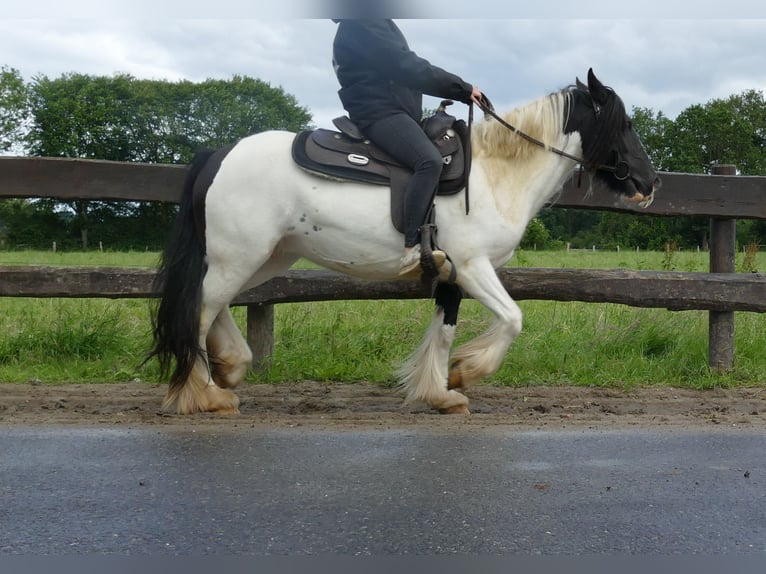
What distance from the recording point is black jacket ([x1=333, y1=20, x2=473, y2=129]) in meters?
5.25

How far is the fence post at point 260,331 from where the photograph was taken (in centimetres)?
681

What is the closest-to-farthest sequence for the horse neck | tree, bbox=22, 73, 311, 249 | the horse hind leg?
the horse hind leg < the horse neck < tree, bbox=22, 73, 311, 249

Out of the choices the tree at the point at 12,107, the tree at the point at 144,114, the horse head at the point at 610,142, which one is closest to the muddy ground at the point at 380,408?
the horse head at the point at 610,142

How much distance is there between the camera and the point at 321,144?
5324 mm

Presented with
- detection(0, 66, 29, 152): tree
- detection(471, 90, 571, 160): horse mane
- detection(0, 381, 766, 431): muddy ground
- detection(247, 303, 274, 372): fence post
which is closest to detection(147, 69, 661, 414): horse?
detection(471, 90, 571, 160): horse mane

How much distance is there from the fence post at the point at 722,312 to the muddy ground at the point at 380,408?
27.1 inches

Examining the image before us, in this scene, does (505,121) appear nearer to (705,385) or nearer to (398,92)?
(398,92)

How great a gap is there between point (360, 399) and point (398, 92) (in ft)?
7.27

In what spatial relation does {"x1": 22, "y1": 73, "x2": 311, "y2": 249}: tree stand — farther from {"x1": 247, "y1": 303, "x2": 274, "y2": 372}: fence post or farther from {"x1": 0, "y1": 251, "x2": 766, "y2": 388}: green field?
{"x1": 247, "y1": 303, "x2": 274, "y2": 372}: fence post

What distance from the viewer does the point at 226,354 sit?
5758 millimetres

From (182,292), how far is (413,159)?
184 centimetres

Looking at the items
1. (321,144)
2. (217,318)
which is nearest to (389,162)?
(321,144)

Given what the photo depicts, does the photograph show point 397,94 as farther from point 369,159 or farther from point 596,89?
point 596,89

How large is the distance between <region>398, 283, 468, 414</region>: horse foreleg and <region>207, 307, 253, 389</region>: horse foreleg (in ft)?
3.84
